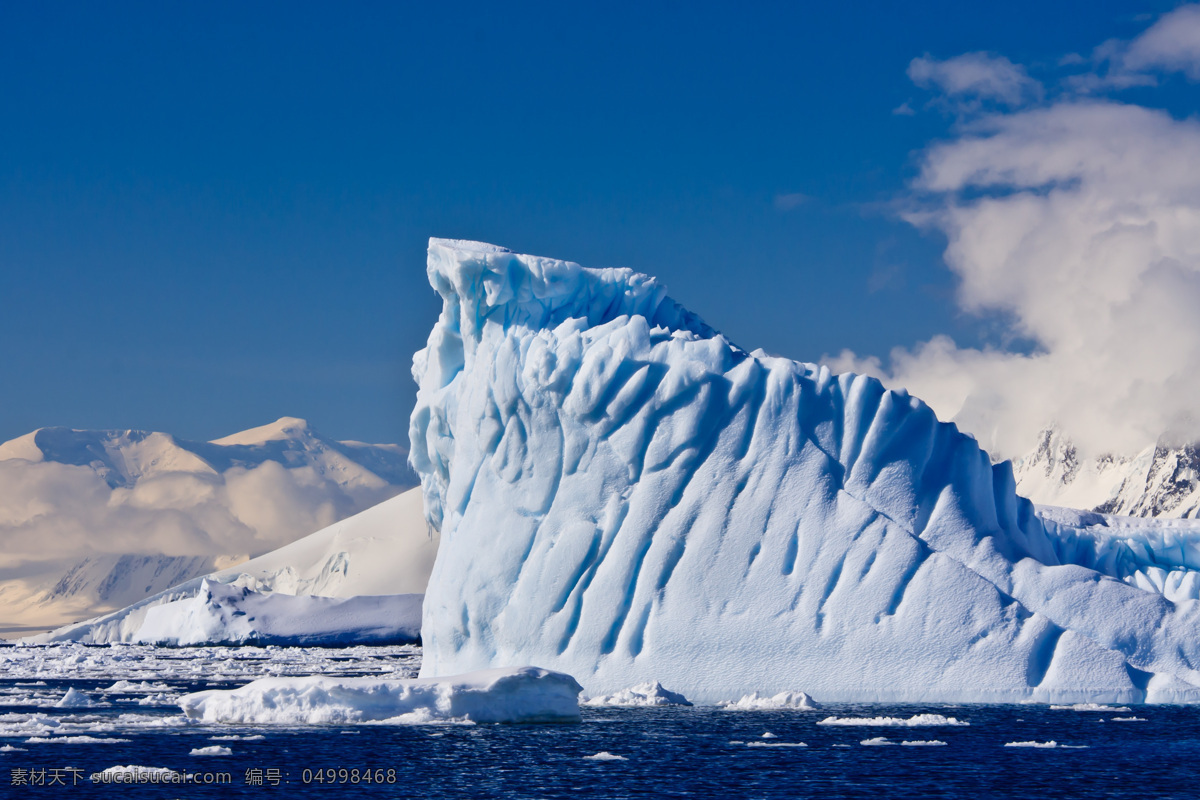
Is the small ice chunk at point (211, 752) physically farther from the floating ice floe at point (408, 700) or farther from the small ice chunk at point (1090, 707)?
the small ice chunk at point (1090, 707)

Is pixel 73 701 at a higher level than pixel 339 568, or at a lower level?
lower

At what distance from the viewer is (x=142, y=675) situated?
40.3 metres

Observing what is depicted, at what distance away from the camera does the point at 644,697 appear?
24.9 metres

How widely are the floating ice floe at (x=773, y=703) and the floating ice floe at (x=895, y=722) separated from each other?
2119mm

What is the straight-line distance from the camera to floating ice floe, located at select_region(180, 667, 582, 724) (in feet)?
73.9

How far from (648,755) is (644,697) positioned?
5.90m

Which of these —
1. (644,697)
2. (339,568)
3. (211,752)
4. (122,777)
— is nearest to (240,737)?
(211,752)

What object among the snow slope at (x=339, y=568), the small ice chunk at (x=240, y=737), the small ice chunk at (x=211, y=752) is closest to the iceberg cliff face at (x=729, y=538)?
the small ice chunk at (x=240, y=737)

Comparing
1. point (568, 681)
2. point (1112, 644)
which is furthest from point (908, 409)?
point (568, 681)

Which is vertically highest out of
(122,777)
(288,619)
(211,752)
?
(288,619)

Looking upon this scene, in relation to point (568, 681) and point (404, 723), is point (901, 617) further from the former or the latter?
point (404, 723)

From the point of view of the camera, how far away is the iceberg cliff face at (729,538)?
24.7 meters

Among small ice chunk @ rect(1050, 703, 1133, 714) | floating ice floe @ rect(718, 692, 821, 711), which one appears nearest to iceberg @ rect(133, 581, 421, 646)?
floating ice floe @ rect(718, 692, 821, 711)

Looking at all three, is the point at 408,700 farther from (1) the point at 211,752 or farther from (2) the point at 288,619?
(2) the point at 288,619
